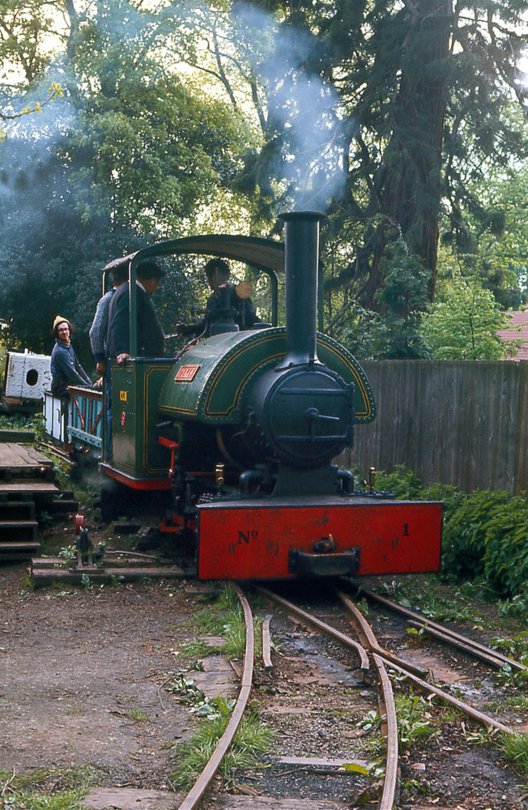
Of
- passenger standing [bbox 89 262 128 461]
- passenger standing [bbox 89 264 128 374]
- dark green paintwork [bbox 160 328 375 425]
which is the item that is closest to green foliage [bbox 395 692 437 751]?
dark green paintwork [bbox 160 328 375 425]

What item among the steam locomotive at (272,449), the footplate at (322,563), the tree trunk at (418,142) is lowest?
the footplate at (322,563)

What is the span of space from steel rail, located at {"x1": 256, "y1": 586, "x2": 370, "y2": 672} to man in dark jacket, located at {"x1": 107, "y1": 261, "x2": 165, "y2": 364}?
9.00 ft

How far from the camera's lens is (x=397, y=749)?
13.5 ft

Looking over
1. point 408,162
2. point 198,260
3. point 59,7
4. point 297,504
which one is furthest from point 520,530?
point 59,7

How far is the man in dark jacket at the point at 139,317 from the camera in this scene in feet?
29.5

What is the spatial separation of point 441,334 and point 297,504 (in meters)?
5.31

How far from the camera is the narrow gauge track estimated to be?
3.82 meters

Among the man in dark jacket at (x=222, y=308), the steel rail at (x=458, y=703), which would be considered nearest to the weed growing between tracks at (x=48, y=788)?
the steel rail at (x=458, y=703)

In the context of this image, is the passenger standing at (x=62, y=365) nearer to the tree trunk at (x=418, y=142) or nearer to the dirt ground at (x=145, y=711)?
the tree trunk at (x=418, y=142)

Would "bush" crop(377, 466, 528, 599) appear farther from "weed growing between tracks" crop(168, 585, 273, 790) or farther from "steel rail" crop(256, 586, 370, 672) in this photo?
"weed growing between tracks" crop(168, 585, 273, 790)

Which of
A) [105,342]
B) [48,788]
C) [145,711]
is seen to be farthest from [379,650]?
[105,342]

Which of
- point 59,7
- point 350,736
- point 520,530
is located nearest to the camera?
point 350,736

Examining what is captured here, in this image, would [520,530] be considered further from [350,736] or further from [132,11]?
[132,11]

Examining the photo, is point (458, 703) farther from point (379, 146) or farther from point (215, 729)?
point (379, 146)
